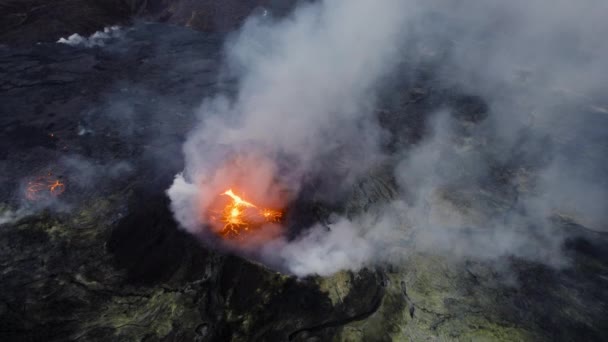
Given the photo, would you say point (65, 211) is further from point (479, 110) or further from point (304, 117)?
point (479, 110)

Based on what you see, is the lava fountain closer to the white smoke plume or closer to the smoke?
the smoke

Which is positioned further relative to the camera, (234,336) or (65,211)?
(65,211)

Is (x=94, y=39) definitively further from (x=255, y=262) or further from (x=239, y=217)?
(x=255, y=262)

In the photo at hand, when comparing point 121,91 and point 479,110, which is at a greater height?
point 479,110

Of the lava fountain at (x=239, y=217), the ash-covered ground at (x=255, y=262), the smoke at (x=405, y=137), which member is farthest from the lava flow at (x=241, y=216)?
the ash-covered ground at (x=255, y=262)

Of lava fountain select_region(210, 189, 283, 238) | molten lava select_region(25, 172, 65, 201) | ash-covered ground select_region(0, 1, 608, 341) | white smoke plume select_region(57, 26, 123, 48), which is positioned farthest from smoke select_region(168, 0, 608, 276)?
white smoke plume select_region(57, 26, 123, 48)

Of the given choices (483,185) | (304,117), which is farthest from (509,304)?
(304,117)
